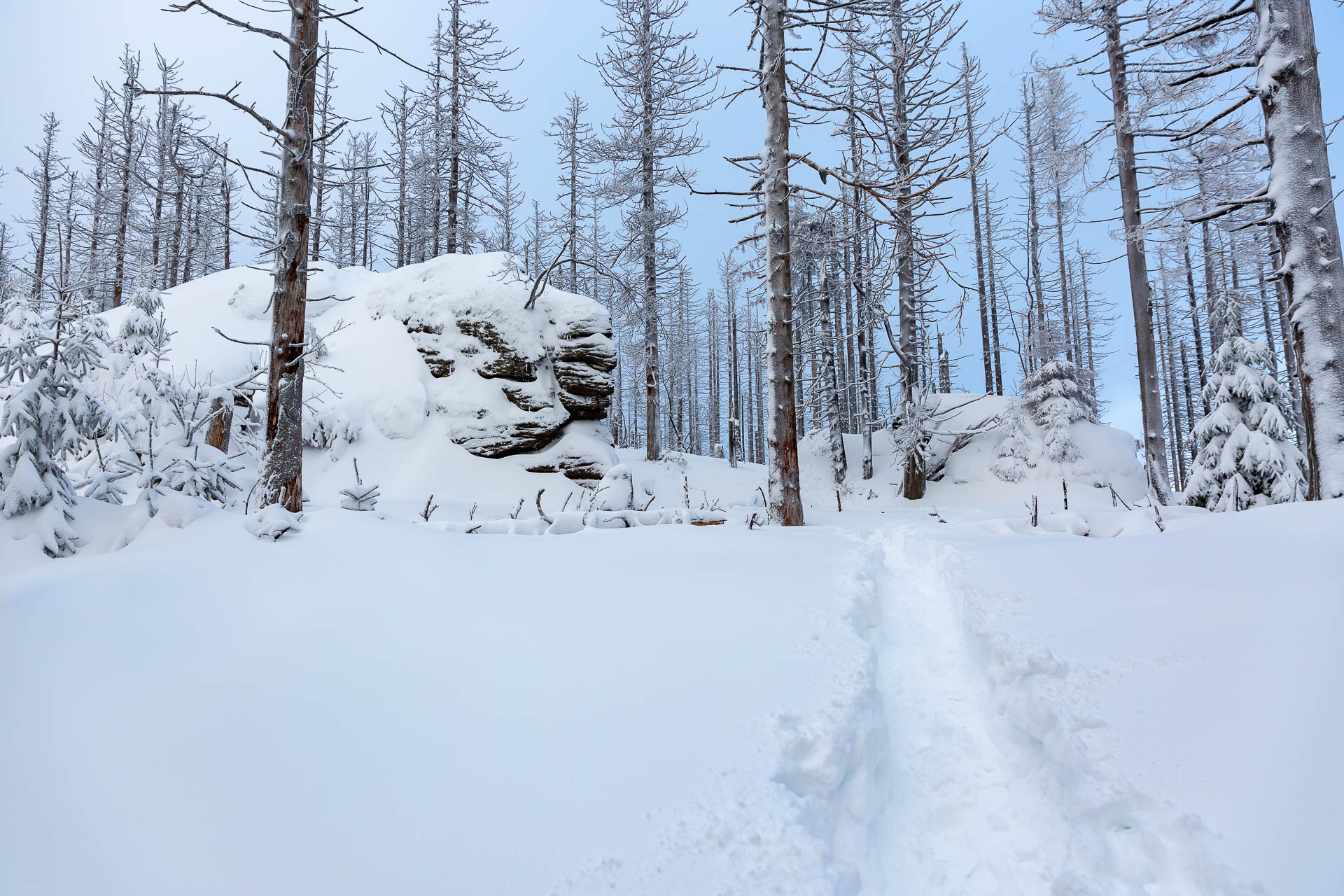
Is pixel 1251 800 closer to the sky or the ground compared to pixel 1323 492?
closer to the ground

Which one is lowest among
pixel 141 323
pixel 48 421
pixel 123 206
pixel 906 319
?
pixel 48 421

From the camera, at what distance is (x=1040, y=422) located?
14.8 meters

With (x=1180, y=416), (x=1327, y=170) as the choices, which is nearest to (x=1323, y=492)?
(x=1327, y=170)

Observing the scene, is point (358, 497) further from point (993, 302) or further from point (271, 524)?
point (993, 302)

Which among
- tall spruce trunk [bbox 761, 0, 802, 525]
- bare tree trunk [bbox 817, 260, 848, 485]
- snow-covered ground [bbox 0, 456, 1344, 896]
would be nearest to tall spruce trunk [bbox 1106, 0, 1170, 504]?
bare tree trunk [bbox 817, 260, 848, 485]

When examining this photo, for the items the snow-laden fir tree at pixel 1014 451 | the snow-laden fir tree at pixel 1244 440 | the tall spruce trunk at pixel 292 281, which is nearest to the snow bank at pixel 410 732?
the tall spruce trunk at pixel 292 281

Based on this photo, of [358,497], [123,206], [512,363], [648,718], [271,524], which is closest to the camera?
[648,718]

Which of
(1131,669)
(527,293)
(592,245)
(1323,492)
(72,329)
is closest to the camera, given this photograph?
(1131,669)

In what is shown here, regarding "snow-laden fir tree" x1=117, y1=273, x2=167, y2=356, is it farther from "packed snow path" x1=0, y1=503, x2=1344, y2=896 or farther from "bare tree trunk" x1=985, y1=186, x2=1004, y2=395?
"bare tree trunk" x1=985, y1=186, x2=1004, y2=395

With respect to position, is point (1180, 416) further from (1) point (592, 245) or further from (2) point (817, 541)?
(2) point (817, 541)

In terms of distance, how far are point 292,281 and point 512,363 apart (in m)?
6.47

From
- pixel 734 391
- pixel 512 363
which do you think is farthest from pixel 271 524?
pixel 734 391

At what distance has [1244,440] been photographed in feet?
26.6

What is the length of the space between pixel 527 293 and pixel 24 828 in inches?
466
